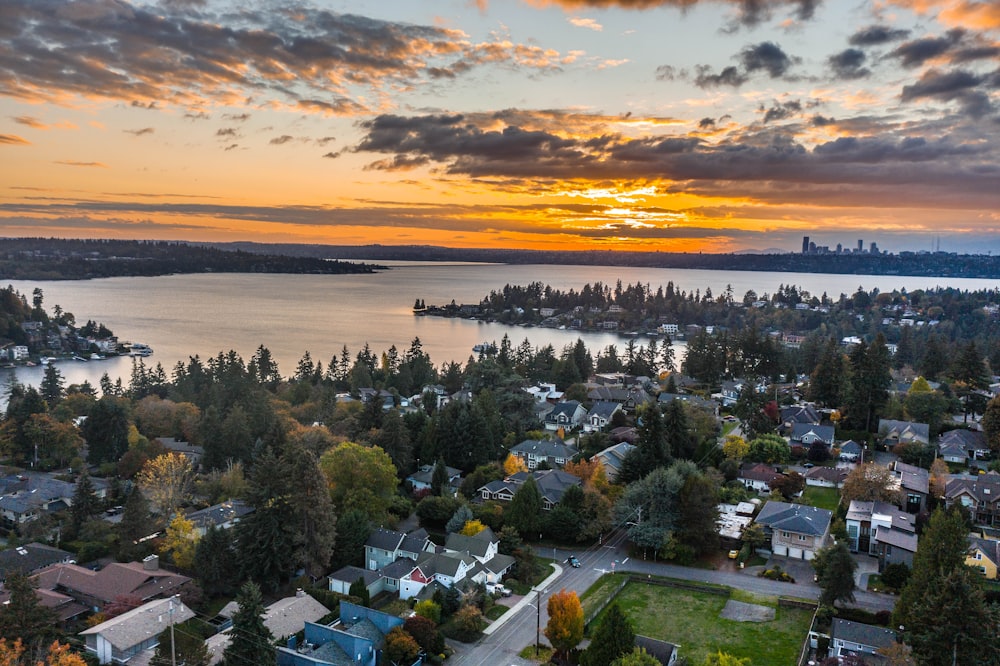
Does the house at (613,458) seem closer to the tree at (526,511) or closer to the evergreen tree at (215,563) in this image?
the tree at (526,511)

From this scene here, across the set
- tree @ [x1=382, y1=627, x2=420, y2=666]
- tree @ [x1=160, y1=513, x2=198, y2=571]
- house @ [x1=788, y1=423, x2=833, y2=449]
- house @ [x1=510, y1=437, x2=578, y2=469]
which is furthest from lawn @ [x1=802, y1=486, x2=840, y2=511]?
tree @ [x1=160, y1=513, x2=198, y2=571]

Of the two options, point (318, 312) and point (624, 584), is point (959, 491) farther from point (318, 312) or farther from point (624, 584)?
point (318, 312)

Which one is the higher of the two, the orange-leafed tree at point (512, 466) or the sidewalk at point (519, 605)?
the orange-leafed tree at point (512, 466)

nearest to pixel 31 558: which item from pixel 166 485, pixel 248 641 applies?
pixel 166 485

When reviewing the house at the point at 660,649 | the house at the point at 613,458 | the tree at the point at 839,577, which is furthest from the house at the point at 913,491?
the house at the point at 660,649

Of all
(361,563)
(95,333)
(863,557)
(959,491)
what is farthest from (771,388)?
(95,333)

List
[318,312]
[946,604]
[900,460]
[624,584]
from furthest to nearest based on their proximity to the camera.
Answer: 1. [318,312]
2. [900,460]
3. [624,584]
4. [946,604]
